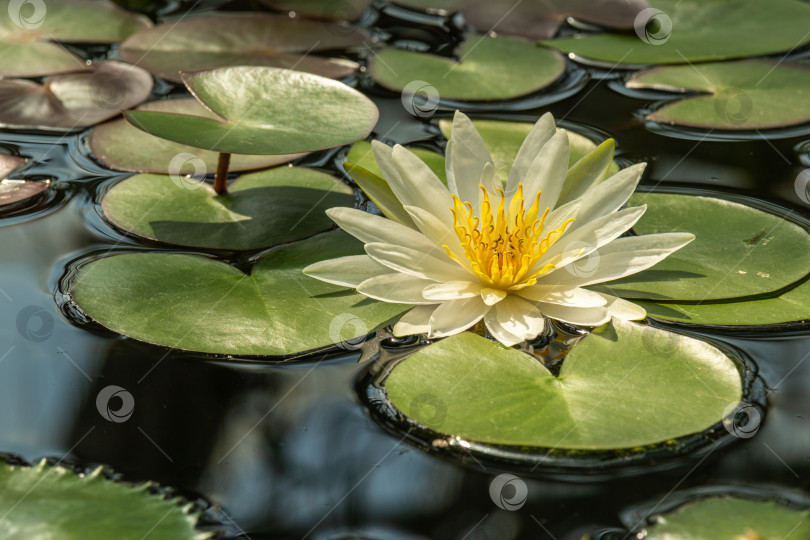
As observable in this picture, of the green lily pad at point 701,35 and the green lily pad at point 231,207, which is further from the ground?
the green lily pad at point 701,35

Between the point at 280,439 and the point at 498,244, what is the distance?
0.76 metres

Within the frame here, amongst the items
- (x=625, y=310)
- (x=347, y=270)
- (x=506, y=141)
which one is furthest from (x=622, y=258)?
(x=506, y=141)

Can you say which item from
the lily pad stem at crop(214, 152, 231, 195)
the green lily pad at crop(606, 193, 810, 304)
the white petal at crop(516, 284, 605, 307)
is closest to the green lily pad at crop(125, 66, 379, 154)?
the lily pad stem at crop(214, 152, 231, 195)

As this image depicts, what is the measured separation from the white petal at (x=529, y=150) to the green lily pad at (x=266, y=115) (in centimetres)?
48

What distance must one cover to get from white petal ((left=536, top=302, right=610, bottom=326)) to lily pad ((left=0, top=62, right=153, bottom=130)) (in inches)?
78.0

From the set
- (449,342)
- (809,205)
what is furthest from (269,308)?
(809,205)

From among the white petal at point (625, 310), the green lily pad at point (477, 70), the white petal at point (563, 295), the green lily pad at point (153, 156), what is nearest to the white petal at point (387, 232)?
the white petal at point (563, 295)

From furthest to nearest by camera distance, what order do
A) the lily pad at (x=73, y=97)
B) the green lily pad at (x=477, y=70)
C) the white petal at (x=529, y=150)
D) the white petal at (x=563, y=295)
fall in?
the green lily pad at (x=477, y=70) < the lily pad at (x=73, y=97) < the white petal at (x=529, y=150) < the white petal at (x=563, y=295)

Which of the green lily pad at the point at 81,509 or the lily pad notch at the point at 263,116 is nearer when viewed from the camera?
the green lily pad at the point at 81,509

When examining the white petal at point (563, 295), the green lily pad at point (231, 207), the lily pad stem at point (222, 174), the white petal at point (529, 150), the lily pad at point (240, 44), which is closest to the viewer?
the white petal at point (563, 295)

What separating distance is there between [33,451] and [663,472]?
1431mm

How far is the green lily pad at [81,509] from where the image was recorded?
150 centimetres

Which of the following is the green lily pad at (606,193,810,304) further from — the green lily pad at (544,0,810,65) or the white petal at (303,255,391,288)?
the green lily pad at (544,0,810,65)

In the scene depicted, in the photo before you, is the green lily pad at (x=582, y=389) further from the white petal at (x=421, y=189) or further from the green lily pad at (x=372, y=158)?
the green lily pad at (x=372, y=158)
